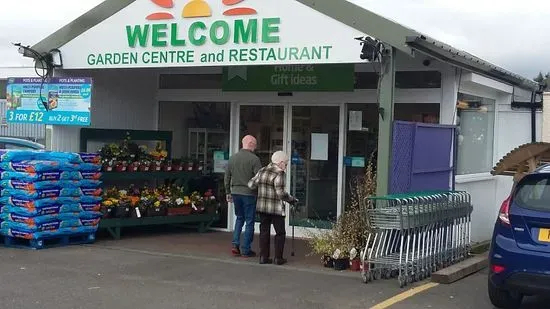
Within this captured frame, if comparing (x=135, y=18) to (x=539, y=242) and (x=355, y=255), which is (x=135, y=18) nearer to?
(x=355, y=255)

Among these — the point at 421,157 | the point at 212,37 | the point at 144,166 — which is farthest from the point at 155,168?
the point at 421,157

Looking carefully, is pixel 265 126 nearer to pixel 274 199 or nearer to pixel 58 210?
pixel 274 199

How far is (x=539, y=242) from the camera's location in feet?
21.1

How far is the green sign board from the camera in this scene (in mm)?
10922

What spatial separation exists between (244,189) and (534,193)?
166 inches

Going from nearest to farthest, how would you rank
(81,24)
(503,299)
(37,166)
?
(503,299), (37,166), (81,24)

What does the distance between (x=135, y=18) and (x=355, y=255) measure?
4.78 meters

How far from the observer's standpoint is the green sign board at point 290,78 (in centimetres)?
1092

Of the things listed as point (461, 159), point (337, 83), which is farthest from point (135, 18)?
point (461, 159)

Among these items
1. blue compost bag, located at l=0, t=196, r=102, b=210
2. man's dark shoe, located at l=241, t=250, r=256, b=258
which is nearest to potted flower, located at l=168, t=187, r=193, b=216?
blue compost bag, located at l=0, t=196, r=102, b=210

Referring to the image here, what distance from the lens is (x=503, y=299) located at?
7008 mm

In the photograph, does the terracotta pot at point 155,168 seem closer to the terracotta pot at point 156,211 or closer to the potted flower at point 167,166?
the potted flower at point 167,166

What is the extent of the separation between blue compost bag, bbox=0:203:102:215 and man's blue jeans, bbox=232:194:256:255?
2.30 metres

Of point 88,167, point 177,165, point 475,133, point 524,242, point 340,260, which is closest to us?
point 524,242
